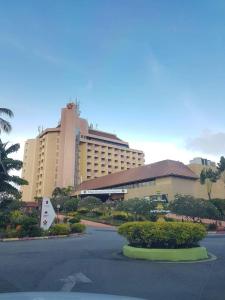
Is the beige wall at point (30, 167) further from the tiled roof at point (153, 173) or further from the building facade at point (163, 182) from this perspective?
the building facade at point (163, 182)

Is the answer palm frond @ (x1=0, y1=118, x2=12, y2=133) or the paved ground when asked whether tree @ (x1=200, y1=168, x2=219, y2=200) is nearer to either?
palm frond @ (x1=0, y1=118, x2=12, y2=133)

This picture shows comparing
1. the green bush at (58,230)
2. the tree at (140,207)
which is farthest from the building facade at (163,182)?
the green bush at (58,230)

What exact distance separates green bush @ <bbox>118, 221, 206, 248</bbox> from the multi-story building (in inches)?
3398

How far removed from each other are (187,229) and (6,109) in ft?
57.2

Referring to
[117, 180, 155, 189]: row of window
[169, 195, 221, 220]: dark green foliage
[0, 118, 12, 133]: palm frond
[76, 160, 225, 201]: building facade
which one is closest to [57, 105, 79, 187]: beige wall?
[76, 160, 225, 201]: building facade

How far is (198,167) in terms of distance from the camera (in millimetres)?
69125

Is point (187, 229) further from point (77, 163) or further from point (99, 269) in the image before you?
point (77, 163)

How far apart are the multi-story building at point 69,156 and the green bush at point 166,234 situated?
3398 inches

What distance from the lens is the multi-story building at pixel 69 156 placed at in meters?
102

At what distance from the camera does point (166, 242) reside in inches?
506

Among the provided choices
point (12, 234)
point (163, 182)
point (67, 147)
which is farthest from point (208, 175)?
point (67, 147)

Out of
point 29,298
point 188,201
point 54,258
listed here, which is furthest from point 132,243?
point 188,201

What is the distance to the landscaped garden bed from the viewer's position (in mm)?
12109

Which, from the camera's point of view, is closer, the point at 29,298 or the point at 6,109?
the point at 29,298
